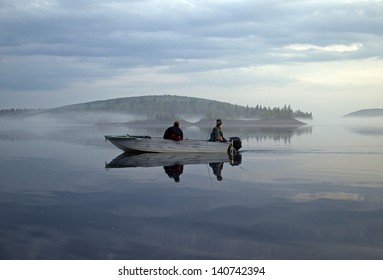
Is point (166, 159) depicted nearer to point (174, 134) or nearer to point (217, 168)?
point (174, 134)

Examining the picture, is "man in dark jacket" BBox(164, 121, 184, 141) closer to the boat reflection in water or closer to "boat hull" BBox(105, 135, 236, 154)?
"boat hull" BBox(105, 135, 236, 154)

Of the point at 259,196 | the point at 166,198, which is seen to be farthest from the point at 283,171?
the point at 166,198

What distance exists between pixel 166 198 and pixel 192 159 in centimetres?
1499

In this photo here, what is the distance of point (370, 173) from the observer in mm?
25031

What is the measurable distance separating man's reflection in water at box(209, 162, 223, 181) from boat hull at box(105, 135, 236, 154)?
17.6ft

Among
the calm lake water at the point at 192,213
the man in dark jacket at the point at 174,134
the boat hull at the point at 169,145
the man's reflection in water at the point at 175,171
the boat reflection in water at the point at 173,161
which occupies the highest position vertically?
the man in dark jacket at the point at 174,134

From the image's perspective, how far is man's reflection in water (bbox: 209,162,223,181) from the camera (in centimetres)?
2458

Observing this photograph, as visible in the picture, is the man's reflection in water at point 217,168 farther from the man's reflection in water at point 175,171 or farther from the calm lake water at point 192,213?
the man's reflection in water at point 175,171

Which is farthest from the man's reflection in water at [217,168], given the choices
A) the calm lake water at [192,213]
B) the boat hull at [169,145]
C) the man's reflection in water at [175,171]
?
the boat hull at [169,145]

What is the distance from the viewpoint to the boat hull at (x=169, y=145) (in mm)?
35781

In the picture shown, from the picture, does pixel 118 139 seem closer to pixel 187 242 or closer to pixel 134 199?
pixel 134 199

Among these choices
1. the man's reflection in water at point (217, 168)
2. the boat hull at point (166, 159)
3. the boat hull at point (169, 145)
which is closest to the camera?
the man's reflection in water at point (217, 168)

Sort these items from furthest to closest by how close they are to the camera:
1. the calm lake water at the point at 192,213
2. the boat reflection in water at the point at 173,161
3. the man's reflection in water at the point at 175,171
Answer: the boat reflection in water at the point at 173,161, the man's reflection in water at the point at 175,171, the calm lake water at the point at 192,213

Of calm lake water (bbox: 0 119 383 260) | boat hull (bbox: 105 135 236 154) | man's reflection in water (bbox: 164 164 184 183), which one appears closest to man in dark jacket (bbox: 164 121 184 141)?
boat hull (bbox: 105 135 236 154)
